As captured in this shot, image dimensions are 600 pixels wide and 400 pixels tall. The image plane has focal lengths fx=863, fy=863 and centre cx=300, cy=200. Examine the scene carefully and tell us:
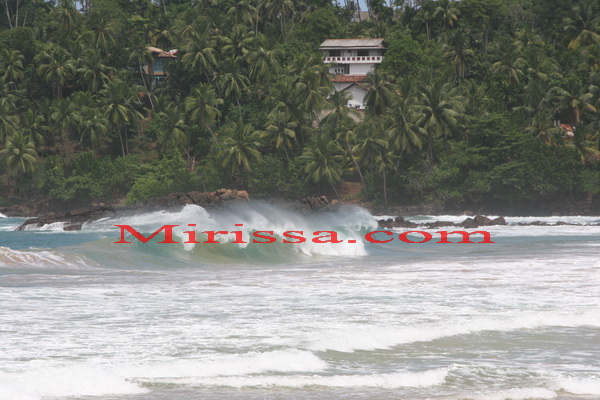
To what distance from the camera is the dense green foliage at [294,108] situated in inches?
2653

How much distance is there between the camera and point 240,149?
69.7 meters

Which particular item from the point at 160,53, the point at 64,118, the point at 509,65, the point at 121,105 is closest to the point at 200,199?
the point at 121,105

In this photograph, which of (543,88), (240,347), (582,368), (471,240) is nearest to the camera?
(582,368)

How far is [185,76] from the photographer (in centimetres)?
8206

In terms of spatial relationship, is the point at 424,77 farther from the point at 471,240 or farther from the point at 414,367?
the point at 414,367

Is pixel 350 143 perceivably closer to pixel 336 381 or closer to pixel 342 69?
pixel 342 69

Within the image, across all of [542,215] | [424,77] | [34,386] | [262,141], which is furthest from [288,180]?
[34,386]

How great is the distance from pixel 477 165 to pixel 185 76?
30.0m

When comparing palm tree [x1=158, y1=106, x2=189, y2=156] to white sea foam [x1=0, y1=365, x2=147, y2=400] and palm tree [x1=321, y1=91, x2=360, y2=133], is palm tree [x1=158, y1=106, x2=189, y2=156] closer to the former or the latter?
palm tree [x1=321, y1=91, x2=360, y2=133]

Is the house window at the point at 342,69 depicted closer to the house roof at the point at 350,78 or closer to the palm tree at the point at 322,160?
the house roof at the point at 350,78

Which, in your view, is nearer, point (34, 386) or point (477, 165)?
point (34, 386)

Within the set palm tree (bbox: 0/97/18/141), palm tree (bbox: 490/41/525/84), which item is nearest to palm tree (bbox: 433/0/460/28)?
palm tree (bbox: 490/41/525/84)

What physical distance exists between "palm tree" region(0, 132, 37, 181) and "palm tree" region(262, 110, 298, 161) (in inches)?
796

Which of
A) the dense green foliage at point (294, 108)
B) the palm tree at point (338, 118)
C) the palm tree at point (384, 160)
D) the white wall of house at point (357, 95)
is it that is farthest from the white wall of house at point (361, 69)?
the palm tree at point (384, 160)
